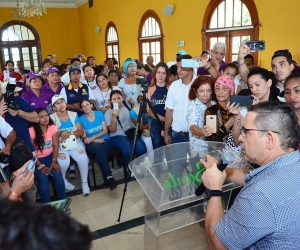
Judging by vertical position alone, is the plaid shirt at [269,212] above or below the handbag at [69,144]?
above

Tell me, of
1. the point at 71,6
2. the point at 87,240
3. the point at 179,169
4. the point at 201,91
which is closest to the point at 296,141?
the point at 179,169

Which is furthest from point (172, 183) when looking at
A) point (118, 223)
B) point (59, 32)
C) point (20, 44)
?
point (59, 32)

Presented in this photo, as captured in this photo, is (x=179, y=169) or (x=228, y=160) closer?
(x=228, y=160)

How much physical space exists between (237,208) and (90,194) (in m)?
2.42

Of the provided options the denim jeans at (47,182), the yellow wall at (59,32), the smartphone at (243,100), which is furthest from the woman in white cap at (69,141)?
the yellow wall at (59,32)

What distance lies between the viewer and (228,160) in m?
1.28

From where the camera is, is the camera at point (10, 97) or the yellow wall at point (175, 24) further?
the yellow wall at point (175, 24)

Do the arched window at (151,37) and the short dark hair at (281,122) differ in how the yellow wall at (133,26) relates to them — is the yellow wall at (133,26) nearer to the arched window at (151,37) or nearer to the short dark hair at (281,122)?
the arched window at (151,37)

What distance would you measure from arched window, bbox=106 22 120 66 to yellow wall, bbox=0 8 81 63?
9.62 feet

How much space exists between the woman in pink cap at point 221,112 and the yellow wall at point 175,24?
101 inches

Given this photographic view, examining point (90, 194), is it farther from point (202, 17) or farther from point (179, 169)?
point (202, 17)

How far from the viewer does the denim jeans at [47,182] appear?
280cm

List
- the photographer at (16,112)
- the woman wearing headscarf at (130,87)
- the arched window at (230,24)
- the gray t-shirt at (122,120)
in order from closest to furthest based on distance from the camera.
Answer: the photographer at (16,112) → the gray t-shirt at (122,120) → the woman wearing headscarf at (130,87) → the arched window at (230,24)

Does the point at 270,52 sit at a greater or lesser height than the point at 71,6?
lesser
